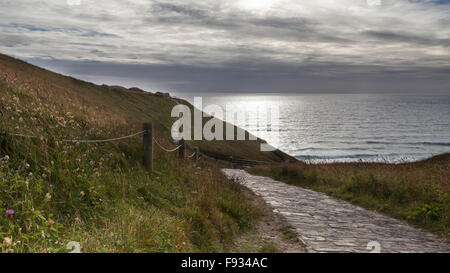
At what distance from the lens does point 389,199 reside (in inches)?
420

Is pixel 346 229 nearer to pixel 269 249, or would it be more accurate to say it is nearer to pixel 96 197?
pixel 269 249

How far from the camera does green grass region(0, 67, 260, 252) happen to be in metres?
4.79

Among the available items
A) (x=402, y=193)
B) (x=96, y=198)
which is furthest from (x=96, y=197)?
(x=402, y=193)

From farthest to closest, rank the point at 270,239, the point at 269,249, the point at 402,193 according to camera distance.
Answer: the point at 402,193
the point at 270,239
the point at 269,249

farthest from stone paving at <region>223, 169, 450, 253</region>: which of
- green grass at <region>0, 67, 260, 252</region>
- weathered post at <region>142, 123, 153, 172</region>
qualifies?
weathered post at <region>142, 123, 153, 172</region>

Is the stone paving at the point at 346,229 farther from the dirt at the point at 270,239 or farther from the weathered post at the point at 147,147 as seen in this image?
the weathered post at the point at 147,147

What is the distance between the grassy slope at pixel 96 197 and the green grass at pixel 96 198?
0.05 ft

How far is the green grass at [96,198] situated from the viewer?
4789mm

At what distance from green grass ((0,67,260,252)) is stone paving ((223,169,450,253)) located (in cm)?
140

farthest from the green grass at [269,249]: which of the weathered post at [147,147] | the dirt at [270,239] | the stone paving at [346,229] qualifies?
the weathered post at [147,147]

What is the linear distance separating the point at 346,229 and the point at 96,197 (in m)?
5.49

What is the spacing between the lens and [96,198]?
6141 millimetres

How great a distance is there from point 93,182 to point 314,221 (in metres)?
5.34
